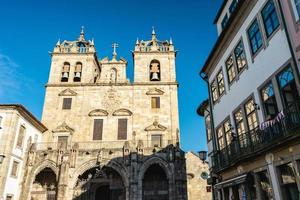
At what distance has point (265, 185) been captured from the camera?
10594mm

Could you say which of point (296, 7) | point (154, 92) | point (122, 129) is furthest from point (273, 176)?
point (154, 92)

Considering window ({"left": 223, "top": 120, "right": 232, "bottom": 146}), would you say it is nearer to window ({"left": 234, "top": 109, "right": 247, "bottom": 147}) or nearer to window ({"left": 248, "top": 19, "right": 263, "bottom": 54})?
window ({"left": 234, "top": 109, "right": 247, "bottom": 147})

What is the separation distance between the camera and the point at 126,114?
29703mm

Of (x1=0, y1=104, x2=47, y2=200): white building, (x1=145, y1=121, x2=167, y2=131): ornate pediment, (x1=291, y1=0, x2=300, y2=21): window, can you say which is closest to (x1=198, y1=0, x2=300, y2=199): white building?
(x1=291, y1=0, x2=300, y2=21): window

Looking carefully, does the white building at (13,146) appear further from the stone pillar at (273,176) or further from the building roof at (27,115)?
the stone pillar at (273,176)

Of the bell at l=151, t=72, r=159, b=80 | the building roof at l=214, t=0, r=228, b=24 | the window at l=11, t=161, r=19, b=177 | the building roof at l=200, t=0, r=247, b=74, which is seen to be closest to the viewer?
the building roof at l=200, t=0, r=247, b=74

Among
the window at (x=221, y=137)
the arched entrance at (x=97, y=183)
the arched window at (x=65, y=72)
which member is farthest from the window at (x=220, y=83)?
the arched window at (x=65, y=72)

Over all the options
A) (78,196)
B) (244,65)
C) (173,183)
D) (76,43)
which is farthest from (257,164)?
(76,43)

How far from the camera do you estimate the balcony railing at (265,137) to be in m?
8.21

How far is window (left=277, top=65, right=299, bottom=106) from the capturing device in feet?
29.8

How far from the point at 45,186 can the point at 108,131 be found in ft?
26.6

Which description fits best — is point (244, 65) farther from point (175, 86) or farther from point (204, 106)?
point (175, 86)

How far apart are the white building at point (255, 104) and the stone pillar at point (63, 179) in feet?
46.0

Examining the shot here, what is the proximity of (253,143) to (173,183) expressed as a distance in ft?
47.9
